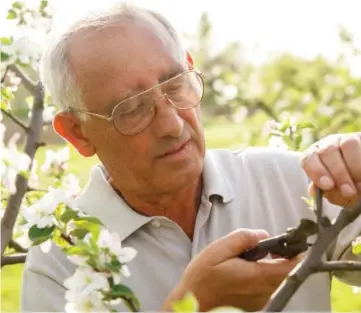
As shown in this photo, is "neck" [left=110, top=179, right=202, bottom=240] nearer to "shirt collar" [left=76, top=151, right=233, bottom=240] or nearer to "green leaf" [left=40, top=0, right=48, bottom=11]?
"shirt collar" [left=76, top=151, right=233, bottom=240]

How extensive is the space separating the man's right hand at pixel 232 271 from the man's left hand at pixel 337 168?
15 cm

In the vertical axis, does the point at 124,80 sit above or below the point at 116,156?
above

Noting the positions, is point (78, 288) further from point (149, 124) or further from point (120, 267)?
point (149, 124)

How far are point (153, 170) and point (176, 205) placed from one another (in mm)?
143

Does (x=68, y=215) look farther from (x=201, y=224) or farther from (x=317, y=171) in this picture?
(x=201, y=224)

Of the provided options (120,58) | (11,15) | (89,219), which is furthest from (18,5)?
(89,219)

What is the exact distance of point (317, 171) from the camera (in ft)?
5.17

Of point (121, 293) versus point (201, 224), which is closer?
point (121, 293)

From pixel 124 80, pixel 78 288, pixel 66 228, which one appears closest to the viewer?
pixel 78 288

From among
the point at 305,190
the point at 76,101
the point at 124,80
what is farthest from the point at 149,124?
the point at 305,190

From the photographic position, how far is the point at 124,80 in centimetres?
217

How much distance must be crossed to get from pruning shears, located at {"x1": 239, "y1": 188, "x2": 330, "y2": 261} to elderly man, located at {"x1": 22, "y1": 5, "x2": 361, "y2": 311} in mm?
499

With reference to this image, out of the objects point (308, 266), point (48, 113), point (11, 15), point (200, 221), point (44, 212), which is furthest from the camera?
point (48, 113)

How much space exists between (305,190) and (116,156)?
53 cm
